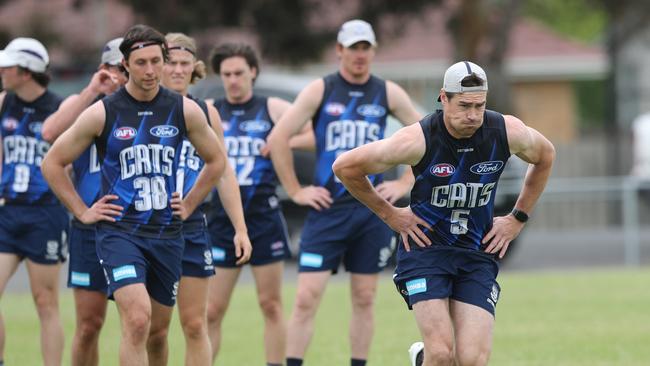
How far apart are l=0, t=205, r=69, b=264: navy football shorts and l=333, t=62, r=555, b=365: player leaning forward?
311 centimetres

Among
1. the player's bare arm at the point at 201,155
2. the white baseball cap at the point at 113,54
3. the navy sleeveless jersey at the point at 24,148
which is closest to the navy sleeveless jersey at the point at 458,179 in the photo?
the player's bare arm at the point at 201,155

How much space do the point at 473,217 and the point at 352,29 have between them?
266 cm

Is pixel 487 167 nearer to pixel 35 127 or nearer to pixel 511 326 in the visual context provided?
pixel 35 127

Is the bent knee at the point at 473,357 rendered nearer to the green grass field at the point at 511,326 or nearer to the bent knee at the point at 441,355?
the bent knee at the point at 441,355

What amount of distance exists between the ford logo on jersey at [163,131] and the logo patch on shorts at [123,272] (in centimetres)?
81

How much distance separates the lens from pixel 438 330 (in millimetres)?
7402

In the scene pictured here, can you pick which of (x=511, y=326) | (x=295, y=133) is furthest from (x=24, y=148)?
(x=511, y=326)

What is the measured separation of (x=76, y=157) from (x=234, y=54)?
2329 millimetres

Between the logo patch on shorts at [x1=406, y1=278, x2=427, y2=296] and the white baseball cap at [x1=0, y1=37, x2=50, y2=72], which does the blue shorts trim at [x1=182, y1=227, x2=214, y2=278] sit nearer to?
the logo patch on shorts at [x1=406, y1=278, x2=427, y2=296]

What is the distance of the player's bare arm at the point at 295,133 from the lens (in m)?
9.92

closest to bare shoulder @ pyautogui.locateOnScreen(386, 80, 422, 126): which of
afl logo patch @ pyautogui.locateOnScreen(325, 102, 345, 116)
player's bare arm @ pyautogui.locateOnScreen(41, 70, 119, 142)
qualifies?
afl logo patch @ pyautogui.locateOnScreen(325, 102, 345, 116)

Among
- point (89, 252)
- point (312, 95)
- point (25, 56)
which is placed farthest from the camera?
point (312, 95)

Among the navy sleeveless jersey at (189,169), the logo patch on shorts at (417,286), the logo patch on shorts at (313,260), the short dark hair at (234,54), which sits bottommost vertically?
the logo patch on shorts at (313,260)

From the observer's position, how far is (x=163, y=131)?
7.93 m
